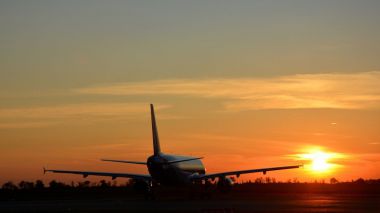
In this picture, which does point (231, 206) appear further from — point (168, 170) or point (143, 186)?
point (168, 170)

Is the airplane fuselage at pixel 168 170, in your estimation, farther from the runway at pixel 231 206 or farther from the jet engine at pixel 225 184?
the runway at pixel 231 206

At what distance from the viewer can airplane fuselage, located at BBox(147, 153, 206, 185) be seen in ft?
256

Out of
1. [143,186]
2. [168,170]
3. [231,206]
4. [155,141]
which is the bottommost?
[231,206]

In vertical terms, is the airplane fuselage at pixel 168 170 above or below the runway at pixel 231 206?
above

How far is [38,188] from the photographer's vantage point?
126 meters

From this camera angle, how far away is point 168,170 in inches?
3150

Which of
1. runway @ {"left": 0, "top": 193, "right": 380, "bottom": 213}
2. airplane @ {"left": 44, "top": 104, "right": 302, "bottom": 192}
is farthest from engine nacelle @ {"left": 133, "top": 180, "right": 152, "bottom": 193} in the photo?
runway @ {"left": 0, "top": 193, "right": 380, "bottom": 213}

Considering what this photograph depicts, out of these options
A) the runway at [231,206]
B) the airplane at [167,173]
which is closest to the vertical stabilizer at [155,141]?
the airplane at [167,173]

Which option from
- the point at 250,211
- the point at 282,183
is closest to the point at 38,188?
the point at 282,183

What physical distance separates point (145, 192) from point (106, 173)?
30.0 feet

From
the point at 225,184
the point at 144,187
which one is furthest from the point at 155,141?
the point at 225,184

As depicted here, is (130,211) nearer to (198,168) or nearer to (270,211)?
(270,211)

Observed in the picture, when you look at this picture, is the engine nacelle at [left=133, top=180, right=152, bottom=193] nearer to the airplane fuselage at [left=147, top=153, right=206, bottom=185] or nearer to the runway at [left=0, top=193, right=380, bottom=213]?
the airplane fuselage at [left=147, top=153, right=206, bottom=185]

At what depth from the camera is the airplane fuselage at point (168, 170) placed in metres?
77.9
